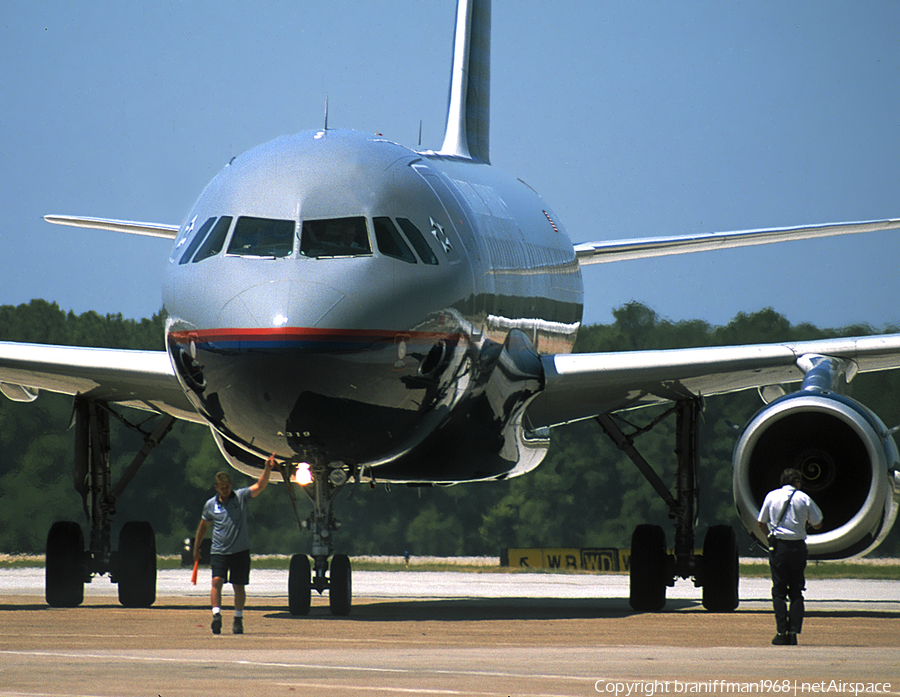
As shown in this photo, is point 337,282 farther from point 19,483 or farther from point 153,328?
point 153,328

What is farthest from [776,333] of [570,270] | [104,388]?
[104,388]

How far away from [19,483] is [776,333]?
87.1 ft

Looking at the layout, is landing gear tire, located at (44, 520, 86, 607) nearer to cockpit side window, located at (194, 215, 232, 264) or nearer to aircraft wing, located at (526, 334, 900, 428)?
cockpit side window, located at (194, 215, 232, 264)

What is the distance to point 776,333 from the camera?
44969 millimetres

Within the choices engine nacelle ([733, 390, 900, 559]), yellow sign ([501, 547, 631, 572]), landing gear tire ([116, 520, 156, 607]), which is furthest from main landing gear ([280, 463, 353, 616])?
yellow sign ([501, 547, 631, 572])

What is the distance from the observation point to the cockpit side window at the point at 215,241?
1363 centimetres

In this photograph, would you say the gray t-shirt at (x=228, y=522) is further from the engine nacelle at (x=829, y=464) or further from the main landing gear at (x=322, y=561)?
the engine nacelle at (x=829, y=464)

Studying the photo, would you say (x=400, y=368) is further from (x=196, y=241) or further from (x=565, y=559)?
(x=565, y=559)

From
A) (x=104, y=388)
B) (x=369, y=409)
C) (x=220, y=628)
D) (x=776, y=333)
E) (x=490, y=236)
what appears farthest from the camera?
(x=776, y=333)

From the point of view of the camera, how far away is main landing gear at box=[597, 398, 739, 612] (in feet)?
57.1

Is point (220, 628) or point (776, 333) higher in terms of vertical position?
point (776, 333)

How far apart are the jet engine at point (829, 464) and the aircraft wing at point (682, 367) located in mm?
636

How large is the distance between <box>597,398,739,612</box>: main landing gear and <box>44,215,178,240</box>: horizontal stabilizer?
244 inches

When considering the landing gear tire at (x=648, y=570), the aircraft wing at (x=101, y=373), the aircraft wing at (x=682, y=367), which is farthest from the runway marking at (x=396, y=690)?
the landing gear tire at (x=648, y=570)
